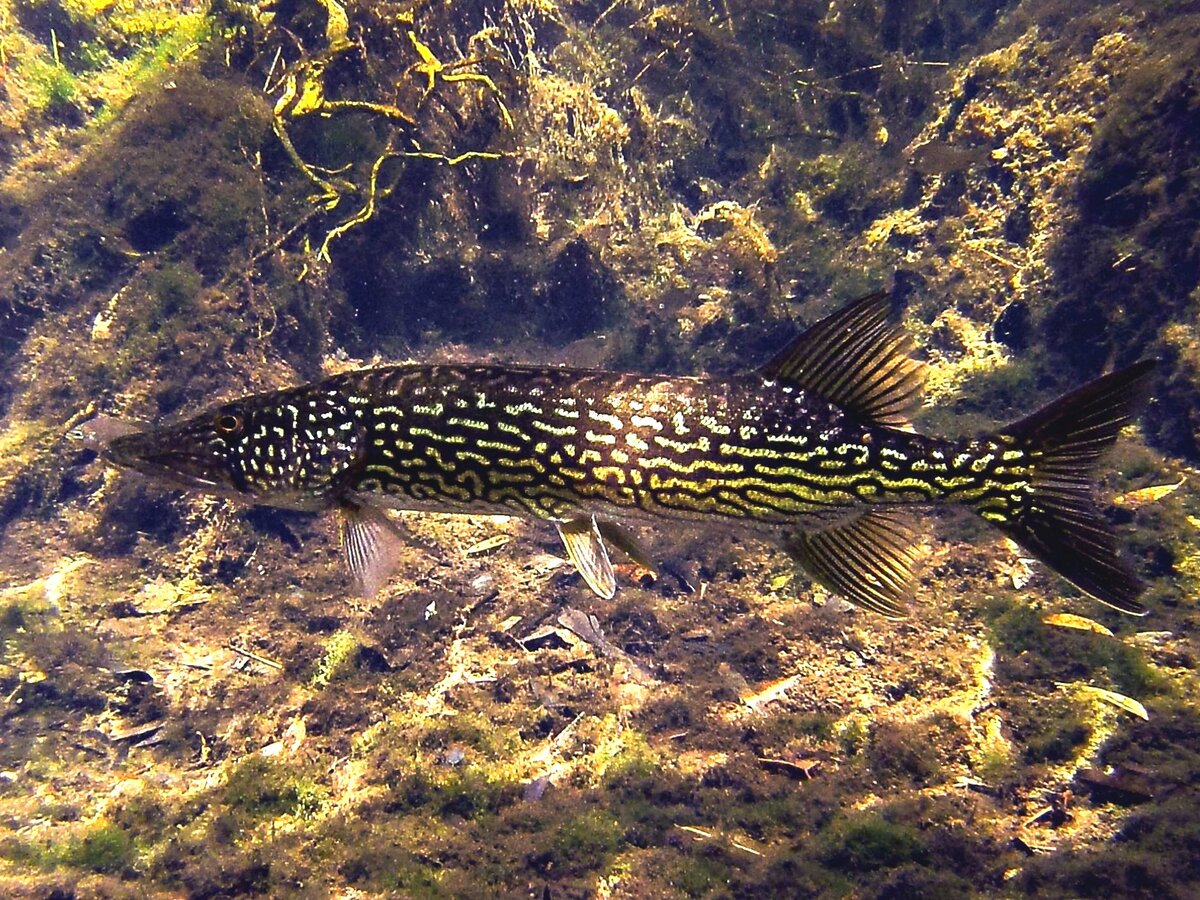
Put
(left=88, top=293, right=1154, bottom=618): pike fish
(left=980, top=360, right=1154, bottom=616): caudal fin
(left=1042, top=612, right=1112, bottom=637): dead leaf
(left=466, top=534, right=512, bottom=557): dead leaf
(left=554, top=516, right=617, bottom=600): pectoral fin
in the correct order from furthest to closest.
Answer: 1. (left=466, top=534, right=512, bottom=557): dead leaf
2. (left=1042, top=612, right=1112, bottom=637): dead leaf
3. (left=554, top=516, right=617, bottom=600): pectoral fin
4. (left=88, top=293, right=1154, bottom=618): pike fish
5. (left=980, top=360, right=1154, bottom=616): caudal fin

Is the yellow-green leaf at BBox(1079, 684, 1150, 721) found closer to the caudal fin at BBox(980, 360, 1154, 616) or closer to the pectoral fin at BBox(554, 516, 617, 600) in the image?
the caudal fin at BBox(980, 360, 1154, 616)

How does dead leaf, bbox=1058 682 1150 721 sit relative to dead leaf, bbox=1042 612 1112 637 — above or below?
below

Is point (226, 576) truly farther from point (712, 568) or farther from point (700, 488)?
point (700, 488)

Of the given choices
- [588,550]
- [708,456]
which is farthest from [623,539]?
[708,456]

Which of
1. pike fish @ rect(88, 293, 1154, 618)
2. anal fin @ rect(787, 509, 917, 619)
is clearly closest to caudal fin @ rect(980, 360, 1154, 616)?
pike fish @ rect(88, 293, 1154, 618)

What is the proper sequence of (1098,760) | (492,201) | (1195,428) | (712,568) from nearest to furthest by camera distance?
1. (1098,760)
2. (1195,428)
3. (712,568)
4. (492,201)

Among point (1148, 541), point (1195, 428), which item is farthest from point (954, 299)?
point (1148, 541)

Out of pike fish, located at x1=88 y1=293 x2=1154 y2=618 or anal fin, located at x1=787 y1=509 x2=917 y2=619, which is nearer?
pike fish, located at x1=88 y1=293 x2=1154 y2=618
